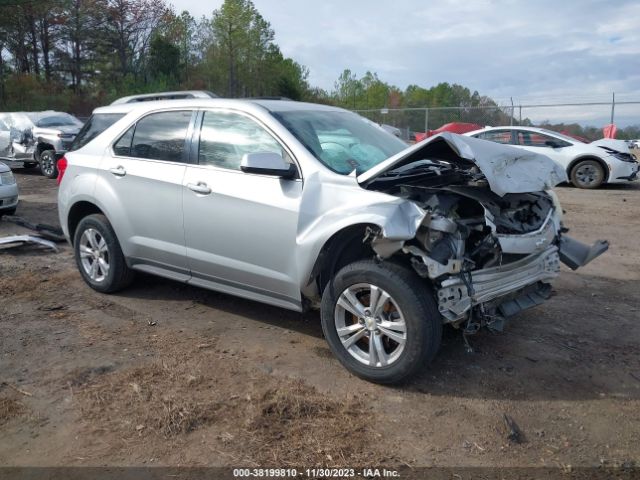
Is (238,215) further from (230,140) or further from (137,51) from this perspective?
(137,51)

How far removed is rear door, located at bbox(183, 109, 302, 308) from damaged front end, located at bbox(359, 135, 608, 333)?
71 centimetres

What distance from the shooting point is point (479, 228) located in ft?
12.4

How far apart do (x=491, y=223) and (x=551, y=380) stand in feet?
3.80

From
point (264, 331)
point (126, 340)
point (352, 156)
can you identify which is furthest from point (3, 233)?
point (352, 156)

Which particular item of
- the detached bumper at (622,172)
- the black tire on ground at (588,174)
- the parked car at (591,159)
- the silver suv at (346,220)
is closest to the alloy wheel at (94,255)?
the silver suv at (346,220)

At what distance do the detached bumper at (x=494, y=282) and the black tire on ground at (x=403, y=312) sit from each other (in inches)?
3.9

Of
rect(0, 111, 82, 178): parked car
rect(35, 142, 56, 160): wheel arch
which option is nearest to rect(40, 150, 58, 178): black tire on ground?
rect(0, 111, 82, 178): parked car

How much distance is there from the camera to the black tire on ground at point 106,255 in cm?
533

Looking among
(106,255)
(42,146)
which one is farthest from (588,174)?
(42,146)

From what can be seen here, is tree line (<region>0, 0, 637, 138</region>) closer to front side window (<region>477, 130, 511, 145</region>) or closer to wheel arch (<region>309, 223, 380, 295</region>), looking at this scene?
front side window (<region>477, 130, 511, 145</region>)

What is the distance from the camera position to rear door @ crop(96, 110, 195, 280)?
4.78 metres

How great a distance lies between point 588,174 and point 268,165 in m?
11.3

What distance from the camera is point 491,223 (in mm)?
3590

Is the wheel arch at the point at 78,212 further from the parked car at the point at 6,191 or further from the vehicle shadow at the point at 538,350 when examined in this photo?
the parked car at the point at 6,191
